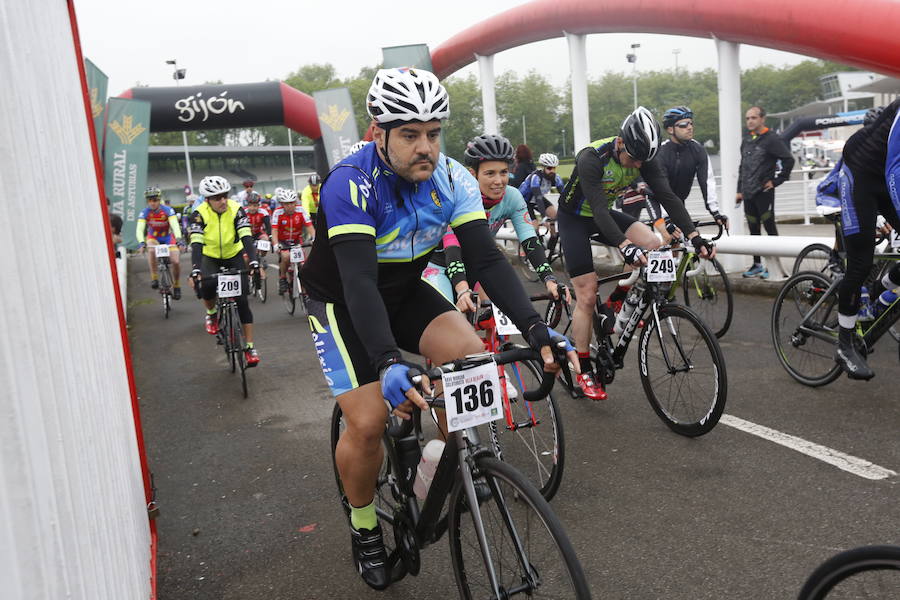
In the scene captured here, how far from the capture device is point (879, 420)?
490 centimetres

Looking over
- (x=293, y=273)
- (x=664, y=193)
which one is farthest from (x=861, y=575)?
(x=293, y=273)

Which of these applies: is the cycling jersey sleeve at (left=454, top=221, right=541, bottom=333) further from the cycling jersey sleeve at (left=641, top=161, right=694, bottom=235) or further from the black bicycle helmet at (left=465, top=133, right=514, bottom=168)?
the cycling jersey sleeve at (left=641, top=161, right=694, bottom=235)

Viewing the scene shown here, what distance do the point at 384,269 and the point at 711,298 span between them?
5870 mm

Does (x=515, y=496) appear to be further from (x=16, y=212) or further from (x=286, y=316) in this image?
(x=286, y=316)

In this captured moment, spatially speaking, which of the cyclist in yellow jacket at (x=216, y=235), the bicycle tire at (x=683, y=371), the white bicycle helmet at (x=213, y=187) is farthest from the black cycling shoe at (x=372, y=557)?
the white bicycle helmet at (x=213, y=187)

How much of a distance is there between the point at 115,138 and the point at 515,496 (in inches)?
645

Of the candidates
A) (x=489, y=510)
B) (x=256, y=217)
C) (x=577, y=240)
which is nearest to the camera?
(x=489, y=510)

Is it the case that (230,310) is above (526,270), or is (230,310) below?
above

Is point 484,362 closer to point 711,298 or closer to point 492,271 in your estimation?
point 492,271

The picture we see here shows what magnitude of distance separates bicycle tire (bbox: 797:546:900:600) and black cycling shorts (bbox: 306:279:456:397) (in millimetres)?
1674

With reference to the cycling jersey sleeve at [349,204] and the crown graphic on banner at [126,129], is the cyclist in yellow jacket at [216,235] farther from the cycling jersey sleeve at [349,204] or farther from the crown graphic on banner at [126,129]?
the crown graphic on banner at [126,129]

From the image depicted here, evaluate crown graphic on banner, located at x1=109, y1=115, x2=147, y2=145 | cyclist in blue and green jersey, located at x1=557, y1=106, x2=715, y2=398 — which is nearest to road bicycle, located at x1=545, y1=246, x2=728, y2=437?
cyclist in blue and green jersey, located at x1=557, y1=106, x2=715, y2=398

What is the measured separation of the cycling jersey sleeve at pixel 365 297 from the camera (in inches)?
103

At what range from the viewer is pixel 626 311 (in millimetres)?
5418
